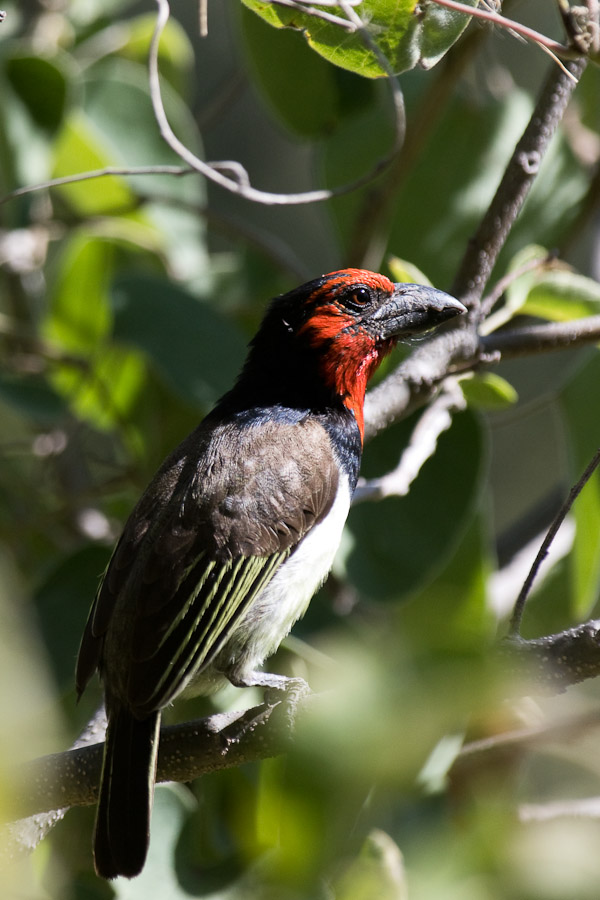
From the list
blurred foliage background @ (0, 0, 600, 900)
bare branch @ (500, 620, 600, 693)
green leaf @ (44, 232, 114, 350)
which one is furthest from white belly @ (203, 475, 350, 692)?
green leaf @ (44, 232, 114, 350)

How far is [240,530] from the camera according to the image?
7.31 ft

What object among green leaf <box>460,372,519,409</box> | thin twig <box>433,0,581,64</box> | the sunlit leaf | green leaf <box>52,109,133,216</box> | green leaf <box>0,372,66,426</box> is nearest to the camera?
thin twig <box>433,0,581,64</box>

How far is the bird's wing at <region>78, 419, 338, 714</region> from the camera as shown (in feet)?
6.87

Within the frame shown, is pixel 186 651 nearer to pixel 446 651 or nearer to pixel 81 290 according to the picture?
pixel 446 651

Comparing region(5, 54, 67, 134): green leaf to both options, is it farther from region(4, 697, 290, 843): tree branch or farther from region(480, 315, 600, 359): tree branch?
region(4, 697, 290, 843): tree branch

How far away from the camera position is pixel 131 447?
3309 millimetres

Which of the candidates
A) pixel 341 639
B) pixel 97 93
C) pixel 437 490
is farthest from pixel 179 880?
pixel 97 93

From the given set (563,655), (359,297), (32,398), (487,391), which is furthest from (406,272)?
(563,655)

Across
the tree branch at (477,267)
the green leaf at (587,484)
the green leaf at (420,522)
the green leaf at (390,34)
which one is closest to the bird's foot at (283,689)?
the green leaf at (420,522)

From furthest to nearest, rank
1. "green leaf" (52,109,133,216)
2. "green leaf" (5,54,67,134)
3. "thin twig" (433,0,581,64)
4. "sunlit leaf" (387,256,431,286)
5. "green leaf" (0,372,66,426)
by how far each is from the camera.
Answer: "green leaf" (52,109,133,216) < "green leaf" (5,54,67,134) < "green leaf" (0,372,66,426) < "sunlit leaf" (387,256,431,286) < "thin twig" (433,0,581,64)

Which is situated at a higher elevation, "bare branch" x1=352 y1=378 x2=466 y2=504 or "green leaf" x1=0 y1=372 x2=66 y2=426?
"bare branch" x1=352 y1=378 x2=466 y2=504

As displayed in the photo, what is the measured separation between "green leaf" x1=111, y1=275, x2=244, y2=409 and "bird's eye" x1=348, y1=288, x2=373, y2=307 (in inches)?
14.2

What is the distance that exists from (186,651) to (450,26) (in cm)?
122

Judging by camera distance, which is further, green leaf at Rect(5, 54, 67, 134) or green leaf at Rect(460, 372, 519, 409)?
green leaf at Rect(5, 54, 67, 134)
